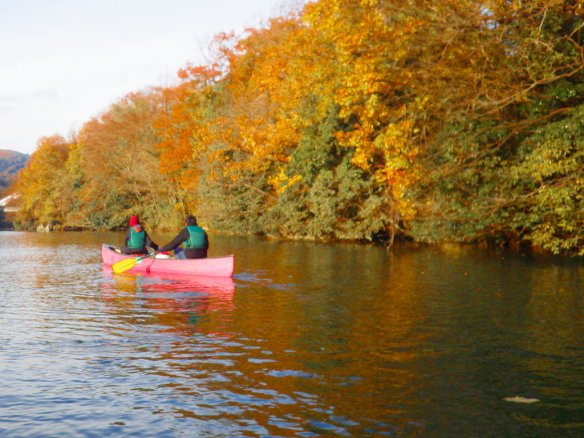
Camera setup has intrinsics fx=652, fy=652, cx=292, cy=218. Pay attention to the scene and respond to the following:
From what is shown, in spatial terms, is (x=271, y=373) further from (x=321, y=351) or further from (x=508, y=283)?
(x=508, y=283)

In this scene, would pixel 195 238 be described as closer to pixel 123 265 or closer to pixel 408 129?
pixel 123 265

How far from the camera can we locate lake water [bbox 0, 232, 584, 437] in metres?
7.14

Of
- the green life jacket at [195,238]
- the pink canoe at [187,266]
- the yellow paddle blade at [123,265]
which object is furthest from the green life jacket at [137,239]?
the green life jacket at [195,238]

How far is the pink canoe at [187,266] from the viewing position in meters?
19.5

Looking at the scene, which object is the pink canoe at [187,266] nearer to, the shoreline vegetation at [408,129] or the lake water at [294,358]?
the lake water at [294,358]

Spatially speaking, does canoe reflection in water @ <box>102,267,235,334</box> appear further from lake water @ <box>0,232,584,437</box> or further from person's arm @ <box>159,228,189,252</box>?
person's arm @ <box>159,228,189,252</box>

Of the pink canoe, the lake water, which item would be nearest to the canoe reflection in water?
the lake water

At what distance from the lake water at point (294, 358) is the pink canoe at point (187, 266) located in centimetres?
80

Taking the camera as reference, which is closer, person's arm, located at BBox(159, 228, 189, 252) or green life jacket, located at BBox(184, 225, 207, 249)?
person's arm, located at BBox(159, 228, 189, 252)

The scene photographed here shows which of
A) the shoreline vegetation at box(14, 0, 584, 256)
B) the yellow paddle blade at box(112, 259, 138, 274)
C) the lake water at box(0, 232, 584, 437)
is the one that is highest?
the shoreline vegetation at box(14, 0, 584, 256)

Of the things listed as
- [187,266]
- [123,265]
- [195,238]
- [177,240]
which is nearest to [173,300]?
[177,240]

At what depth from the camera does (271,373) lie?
8.98 m

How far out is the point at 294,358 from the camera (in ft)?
32.3

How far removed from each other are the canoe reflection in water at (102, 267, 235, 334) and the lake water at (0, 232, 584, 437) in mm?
66
